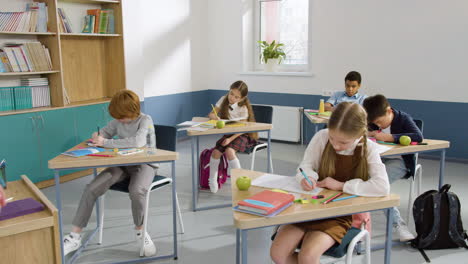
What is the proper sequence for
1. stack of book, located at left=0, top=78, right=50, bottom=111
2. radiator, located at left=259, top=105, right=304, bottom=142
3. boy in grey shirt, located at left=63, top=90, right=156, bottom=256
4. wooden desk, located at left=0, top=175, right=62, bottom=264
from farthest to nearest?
radiator, located at left=259, top=105, right=304, bottom=142, stack of book, located at left=0, top=78, right=50, bottom=111, boy in grey shirt, located at left=63, top=90, right=156, bottom=256, wooden desk, located at left=0, top=175, right=62, bottom=264

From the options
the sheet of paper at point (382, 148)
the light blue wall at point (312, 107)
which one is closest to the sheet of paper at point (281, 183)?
the sheet of paper at point (382, 148)

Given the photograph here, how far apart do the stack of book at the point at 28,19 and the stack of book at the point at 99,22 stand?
596mm

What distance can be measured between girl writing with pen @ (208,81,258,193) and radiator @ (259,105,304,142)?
88.3 inches

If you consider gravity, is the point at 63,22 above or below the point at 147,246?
above

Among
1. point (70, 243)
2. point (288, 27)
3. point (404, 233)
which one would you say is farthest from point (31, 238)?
point (288, 27)

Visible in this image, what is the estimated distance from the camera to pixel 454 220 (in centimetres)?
296

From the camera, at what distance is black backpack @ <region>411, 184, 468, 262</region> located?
2932mm

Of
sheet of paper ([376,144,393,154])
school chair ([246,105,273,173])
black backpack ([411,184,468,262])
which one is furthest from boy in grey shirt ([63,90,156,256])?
black backpack ([411,184,468,262])

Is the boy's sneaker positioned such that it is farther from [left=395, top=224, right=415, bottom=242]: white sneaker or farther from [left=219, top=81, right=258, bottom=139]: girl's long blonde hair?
[left=395, top=224, right=415, bottom=242]: white sneaker

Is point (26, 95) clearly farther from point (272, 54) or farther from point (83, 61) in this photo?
point (272, 54)

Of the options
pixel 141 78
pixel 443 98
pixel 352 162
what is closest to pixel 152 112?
pixel 141 78

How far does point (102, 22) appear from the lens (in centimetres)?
508

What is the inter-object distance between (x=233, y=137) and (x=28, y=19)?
2370mm

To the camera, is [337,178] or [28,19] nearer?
[337,178]
